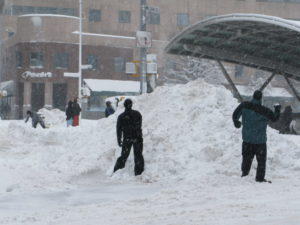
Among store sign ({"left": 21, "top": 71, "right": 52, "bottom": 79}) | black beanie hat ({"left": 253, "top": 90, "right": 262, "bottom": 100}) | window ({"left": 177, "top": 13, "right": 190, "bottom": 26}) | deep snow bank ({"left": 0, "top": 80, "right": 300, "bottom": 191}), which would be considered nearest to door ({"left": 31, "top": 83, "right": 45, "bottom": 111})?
store sign ({"left": 21, "top": 71, "right": 52, "bottom": 79})

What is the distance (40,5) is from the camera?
6297cm

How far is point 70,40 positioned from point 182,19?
14770 millimetres

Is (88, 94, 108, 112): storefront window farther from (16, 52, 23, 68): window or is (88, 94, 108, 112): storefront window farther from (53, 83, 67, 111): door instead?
(16, 52, 23, 68): window

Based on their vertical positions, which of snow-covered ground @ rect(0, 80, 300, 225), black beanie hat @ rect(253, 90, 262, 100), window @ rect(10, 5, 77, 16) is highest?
window @ rect(10, 5, 77, 16)

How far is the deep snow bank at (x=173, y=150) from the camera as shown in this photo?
11711mm

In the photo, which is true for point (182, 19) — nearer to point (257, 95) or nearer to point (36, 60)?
point (36, 60)

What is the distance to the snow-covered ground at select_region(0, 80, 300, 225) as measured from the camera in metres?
7.50

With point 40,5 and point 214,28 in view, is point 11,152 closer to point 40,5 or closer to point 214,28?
point 214,28

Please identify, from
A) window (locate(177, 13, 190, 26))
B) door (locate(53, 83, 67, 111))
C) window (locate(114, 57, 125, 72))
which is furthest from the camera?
window (locate(177, 13, 190, 26))

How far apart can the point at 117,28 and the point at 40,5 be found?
800cm

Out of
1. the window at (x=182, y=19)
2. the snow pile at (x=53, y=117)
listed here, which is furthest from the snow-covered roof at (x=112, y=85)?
the snow pile at (x=53, y=117)

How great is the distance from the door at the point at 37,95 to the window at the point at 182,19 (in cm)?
1709

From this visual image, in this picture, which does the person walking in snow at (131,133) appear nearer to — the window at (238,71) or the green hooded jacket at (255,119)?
the green hooded jacket at (255,119)

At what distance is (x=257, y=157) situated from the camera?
10.9 m
